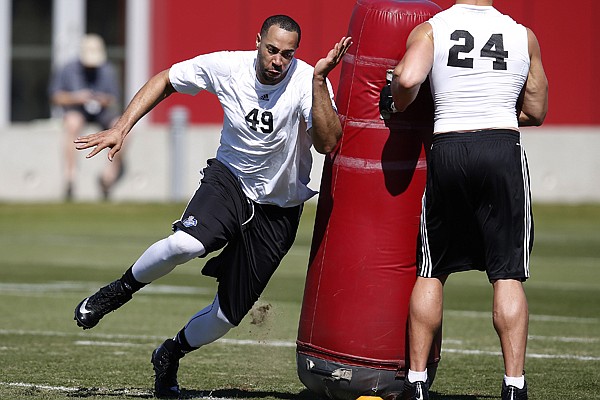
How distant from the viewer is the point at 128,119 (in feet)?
23.1

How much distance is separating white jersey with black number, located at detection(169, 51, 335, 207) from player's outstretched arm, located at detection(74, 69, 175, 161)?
0.25 ft

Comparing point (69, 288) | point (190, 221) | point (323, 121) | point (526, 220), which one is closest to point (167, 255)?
point (190, 221)

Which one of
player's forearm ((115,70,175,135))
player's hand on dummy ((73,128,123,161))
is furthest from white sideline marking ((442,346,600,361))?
player's hand on dummy ((73,128,123,161))

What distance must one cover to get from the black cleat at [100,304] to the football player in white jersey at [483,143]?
66.8 inches

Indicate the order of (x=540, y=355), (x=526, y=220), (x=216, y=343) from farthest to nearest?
(x=216, y=343)
(x=540, y=355)
(x=526, y=220)

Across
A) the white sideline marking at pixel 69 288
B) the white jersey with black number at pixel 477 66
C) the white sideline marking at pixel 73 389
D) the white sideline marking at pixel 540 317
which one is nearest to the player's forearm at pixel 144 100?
the white sideline marking at pixel 73 389

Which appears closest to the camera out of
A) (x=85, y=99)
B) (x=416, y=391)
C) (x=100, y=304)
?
(x=416, y=391)

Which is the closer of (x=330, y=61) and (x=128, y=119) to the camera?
(x=330, y=61)

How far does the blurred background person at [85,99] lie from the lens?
66.8ft

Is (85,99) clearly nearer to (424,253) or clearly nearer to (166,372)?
(166,372)

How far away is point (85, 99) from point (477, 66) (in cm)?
1469

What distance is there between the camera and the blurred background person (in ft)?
66.8

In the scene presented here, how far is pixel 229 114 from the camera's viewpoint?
23.2ft

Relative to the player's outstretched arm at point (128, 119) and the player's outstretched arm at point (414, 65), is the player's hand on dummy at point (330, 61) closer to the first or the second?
the player's outstretched arm at point (414, 65)
